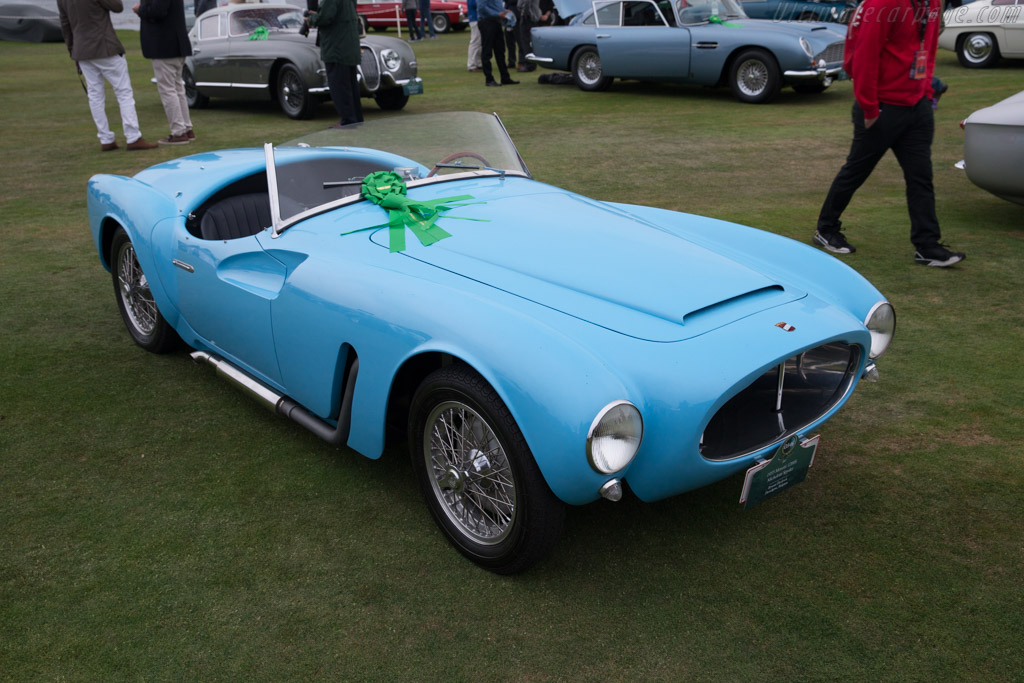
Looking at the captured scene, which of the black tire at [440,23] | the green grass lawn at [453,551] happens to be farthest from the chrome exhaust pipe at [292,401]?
the black tire at [440,23]

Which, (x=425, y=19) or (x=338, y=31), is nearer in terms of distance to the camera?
(x=338, y=31)

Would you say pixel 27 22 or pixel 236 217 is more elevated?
pixel 27 22

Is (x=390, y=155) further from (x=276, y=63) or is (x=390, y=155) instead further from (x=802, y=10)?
(x=802, y=10)

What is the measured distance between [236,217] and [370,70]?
743cm

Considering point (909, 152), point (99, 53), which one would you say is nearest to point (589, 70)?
point (99, 53)

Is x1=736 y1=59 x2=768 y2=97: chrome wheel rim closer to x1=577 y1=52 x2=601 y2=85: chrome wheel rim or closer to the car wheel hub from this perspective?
x1=577 y1=52 x2=601 y2=85: chrome wheel rim

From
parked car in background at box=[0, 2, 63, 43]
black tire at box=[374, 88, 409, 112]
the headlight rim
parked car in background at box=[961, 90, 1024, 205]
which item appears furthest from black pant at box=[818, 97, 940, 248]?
parked car in background at box=[0, 2, 63, 43]

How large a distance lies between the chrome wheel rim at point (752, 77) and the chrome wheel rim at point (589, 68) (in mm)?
2328

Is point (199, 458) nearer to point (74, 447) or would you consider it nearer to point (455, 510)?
point (74, 447)

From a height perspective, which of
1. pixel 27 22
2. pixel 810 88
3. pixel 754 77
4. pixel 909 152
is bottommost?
pixel 810 88

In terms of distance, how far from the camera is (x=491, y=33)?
1299 cm

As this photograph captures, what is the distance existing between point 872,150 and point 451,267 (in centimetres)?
342

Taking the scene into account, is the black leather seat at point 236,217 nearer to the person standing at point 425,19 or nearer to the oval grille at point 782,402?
the oval grille at point 782,402

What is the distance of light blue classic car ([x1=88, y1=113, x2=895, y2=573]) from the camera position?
2.31m
